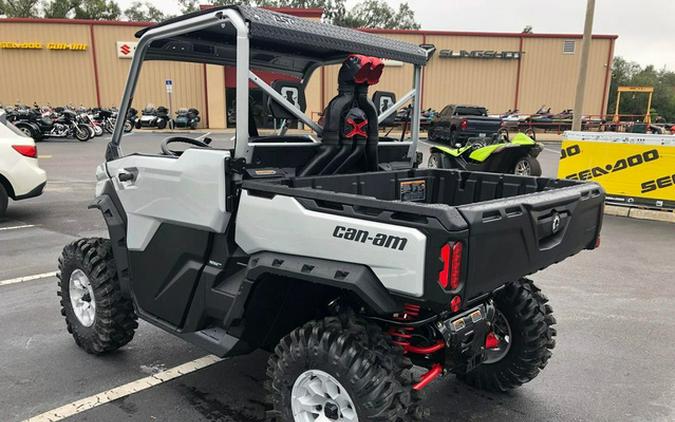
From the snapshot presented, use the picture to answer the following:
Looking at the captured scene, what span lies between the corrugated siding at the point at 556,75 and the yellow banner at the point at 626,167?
975 inches

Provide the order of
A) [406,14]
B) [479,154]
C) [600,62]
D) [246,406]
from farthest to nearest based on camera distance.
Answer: [406,14]
[600,62]
[479,154]
[246,406]

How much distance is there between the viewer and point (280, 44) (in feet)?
11.9

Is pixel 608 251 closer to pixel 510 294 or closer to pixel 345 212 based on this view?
pixel 510 294

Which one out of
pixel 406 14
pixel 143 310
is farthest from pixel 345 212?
pixel 406 14

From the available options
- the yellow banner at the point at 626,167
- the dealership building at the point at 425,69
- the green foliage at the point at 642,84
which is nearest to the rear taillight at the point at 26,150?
the yellow banner at the point at 626,167

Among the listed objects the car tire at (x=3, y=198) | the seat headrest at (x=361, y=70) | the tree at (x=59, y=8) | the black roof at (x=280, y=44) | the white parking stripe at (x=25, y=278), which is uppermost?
the tree at (x=59, y=8)

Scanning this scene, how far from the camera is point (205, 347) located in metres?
2.90

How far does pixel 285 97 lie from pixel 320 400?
1.69m

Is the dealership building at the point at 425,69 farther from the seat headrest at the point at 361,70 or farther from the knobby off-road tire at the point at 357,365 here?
the knobby off-road tire at the point at 357,365

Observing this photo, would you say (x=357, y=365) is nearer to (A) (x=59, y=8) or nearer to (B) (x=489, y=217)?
(B) (x=489, y=217)

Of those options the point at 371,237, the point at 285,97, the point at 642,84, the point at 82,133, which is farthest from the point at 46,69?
the point at 642,84

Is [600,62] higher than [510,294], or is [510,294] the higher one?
[600,62]

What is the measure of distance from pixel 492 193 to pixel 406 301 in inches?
66.5

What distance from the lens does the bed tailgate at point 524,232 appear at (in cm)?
209
